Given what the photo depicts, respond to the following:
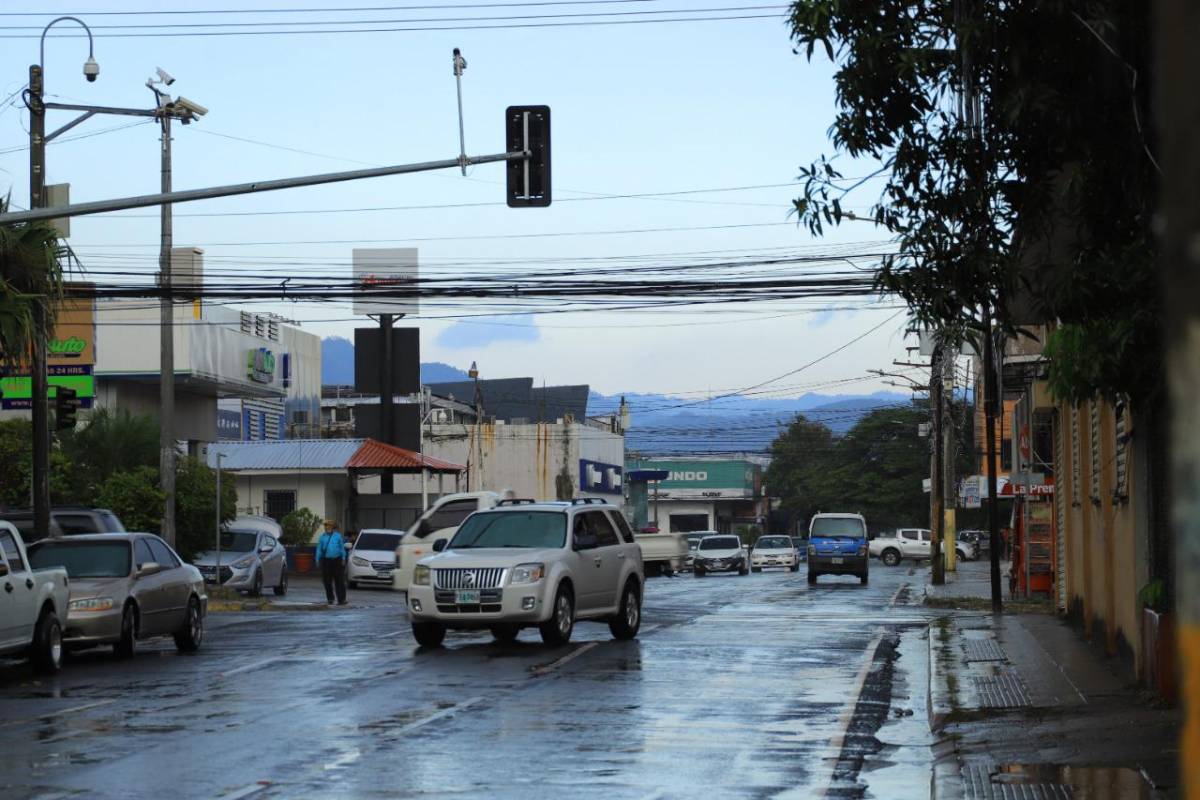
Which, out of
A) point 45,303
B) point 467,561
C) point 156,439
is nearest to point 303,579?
point 156,439

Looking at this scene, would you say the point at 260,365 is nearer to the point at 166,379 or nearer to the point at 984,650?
the point at 166,379

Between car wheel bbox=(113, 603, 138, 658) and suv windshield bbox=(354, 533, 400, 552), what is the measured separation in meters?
24.3

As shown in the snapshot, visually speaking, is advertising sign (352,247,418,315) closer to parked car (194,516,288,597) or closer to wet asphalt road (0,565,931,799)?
parked car (194,516,288,597)

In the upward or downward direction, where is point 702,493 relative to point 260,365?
downward

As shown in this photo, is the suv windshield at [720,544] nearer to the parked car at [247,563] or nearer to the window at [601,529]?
Result: the parked car at [247,563]

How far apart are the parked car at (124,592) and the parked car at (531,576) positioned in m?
3.05

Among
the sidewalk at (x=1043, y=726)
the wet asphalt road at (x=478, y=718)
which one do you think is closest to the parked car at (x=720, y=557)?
the wet asphalt road at (x=478, y=718)

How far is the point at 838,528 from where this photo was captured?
53.1 metres

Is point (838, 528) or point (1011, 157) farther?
point (838, 528)

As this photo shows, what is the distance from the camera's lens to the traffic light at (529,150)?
66.9 feet

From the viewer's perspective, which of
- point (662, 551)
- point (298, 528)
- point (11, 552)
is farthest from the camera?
point (662, 551)

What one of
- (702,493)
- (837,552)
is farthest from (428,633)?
(702,493)

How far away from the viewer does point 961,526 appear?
11481 centimetres

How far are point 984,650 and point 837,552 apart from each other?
30.8 m
